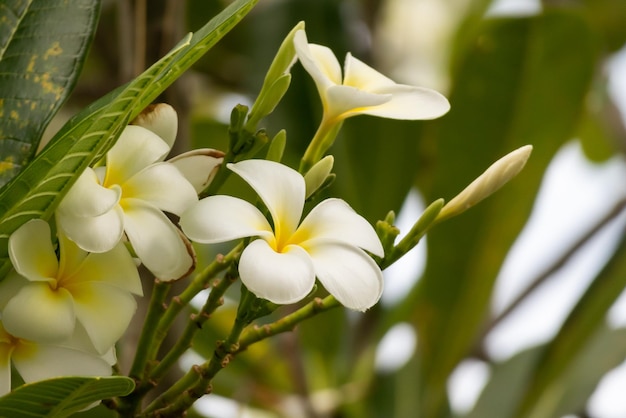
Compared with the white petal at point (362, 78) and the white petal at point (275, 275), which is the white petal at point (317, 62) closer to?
the white petal at point (362, 78)

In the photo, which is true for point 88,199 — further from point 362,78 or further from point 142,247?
point 362,78

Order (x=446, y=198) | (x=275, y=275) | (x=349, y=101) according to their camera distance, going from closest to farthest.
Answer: (x=275, y=275), (x=349, y=101), (x=446, y=198)

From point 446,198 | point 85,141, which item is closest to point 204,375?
point 85,141

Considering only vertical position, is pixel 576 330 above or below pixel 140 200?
above

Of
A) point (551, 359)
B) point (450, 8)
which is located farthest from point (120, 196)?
point (450, 8)

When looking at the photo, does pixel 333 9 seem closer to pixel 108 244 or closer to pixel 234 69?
pixel 234 69

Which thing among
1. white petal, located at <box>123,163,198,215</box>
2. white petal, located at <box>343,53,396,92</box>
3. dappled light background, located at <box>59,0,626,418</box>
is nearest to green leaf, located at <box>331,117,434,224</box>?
dappled light background, located at <box>59,0,626,418</box>

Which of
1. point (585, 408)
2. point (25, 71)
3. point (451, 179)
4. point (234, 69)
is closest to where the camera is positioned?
point (25, 71)
